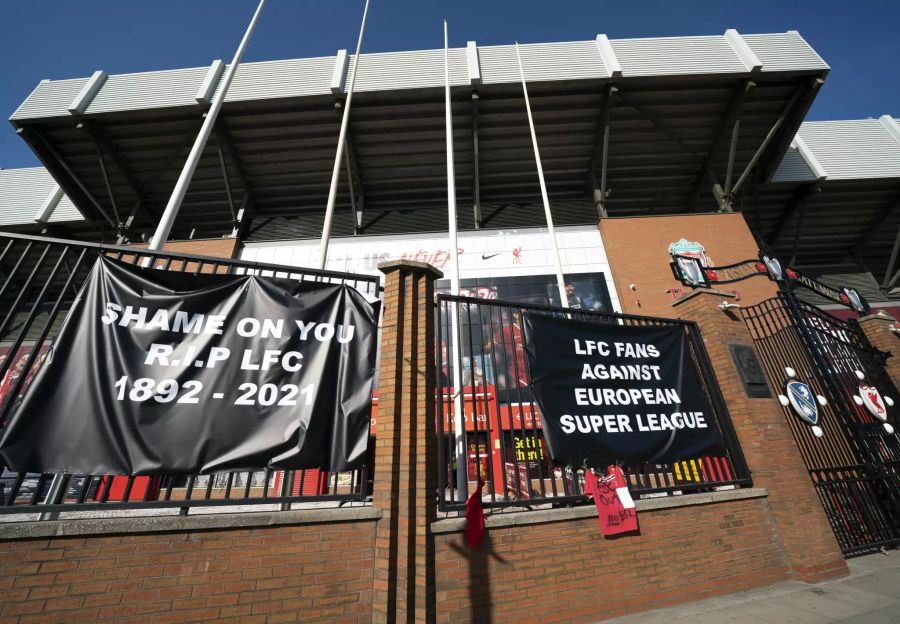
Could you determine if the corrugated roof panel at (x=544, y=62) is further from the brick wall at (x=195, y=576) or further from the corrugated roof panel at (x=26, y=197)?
the corrugated roof panel at (x=26, y=197)

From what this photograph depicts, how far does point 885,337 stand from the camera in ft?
28.6

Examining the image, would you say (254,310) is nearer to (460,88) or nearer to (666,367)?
(666,367)

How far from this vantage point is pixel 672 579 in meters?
4.27

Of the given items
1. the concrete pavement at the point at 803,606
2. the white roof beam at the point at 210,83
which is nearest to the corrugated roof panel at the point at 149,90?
the white roof beam at the point at 210,83

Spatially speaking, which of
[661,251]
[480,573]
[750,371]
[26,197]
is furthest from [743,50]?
[26,197]

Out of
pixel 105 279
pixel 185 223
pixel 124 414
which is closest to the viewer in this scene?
pixel 124 414

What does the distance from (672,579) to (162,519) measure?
17.9 feet

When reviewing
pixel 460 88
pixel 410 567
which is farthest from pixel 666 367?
pixel 460 88

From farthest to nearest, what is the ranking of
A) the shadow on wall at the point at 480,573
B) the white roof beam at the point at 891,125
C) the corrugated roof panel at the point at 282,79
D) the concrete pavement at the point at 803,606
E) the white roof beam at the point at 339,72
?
the white roof beam at the point at 891,125 → the corrugated roof panel at the point at 282,79 → the white roof beam at the point at 339,72 → the concrete pavement at the point at 803,606 → the shadow on wall at the point at 480,573

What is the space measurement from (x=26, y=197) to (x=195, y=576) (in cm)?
2563

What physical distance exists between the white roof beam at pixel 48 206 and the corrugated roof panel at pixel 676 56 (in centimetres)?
2671

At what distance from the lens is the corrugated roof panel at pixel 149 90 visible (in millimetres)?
13922

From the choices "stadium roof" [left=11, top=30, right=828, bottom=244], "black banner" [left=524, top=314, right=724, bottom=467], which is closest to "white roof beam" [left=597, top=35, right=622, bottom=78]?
"stadium roof" [left=11, top=30, right=828, bottom=244]

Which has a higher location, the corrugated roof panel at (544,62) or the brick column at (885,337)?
the corrugated roof panel at (544,62)
